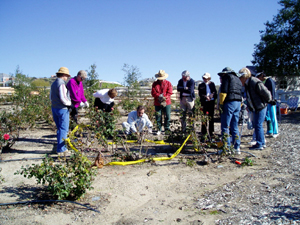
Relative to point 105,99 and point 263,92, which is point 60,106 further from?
point 263,92

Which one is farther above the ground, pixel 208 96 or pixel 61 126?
pixel 208 96

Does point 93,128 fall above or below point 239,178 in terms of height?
above

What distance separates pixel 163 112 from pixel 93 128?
9.57 feet

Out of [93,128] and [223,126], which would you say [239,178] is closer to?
[223,126]

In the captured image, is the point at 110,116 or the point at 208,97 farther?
the point at 208,97

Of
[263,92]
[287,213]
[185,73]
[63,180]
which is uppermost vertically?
[185,73]

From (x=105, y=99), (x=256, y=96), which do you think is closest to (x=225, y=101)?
(x=256, y=96)

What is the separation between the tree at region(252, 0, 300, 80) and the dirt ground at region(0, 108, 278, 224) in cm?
1473

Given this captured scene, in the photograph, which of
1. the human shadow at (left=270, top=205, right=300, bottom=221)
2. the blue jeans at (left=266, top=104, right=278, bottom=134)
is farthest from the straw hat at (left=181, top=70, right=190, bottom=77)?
the human shadow at (left=270, top=205, right=300, bottom=221)

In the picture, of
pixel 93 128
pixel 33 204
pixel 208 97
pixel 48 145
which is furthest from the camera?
pixel 208 97

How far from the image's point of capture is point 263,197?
10.6 ft

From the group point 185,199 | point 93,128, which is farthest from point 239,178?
point 93,128

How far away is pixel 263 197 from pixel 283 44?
670 inches

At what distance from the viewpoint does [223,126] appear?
16.3 ft
